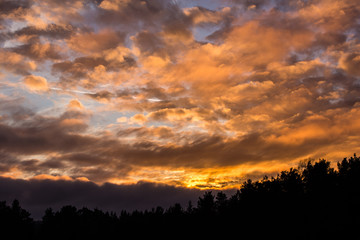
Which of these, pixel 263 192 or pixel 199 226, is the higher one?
pixel 263 192

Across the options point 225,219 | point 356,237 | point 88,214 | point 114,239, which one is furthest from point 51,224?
point 356,237

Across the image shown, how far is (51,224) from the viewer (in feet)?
455

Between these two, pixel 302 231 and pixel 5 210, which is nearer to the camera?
pixel 302 231

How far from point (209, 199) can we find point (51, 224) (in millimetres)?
68095

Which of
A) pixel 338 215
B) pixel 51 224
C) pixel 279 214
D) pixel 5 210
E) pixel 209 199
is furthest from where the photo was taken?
pixel 51 224

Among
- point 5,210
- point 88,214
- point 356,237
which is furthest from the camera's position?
point 88,214

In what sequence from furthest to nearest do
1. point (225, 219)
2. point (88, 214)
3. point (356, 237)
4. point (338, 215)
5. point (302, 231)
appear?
point (88, 214) → point (225, 219) → point (302, 231) → point (338, 215) → point (356, 237)

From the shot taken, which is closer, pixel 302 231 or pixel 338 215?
pixel 338 215

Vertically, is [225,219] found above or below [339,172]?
below

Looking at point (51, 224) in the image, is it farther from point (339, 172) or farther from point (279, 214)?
point (339, 172)

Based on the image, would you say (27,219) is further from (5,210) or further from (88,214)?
(88,214)

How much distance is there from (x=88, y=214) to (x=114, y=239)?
165 feet

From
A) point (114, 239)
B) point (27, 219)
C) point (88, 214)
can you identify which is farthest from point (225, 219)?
point (88, 214)

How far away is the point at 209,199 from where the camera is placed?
11075cm
